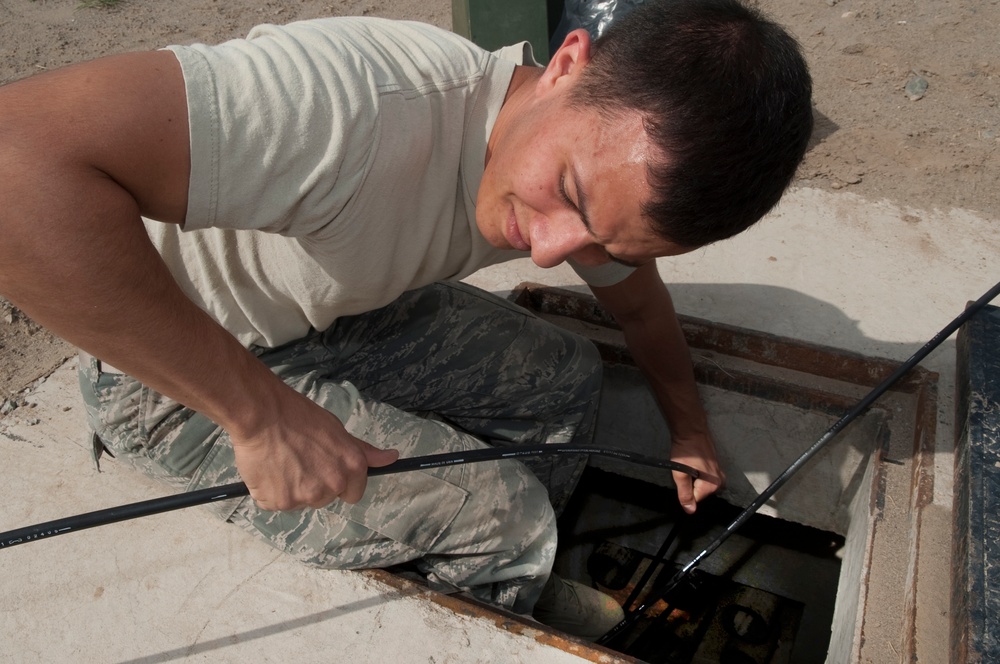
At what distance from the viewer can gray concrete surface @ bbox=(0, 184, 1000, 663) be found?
1.39 meters

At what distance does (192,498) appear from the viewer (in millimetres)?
1244

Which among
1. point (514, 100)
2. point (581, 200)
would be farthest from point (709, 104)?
point (514, 100)

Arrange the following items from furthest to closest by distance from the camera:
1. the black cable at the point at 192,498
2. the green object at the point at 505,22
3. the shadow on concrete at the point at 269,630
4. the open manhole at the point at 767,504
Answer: the green object at the point at 505,22, the open manhole at the point at 767,504, the shadow on concrete at the point at 269,630, the black cable at the point at 192,498

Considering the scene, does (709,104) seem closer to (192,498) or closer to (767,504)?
(192,498)

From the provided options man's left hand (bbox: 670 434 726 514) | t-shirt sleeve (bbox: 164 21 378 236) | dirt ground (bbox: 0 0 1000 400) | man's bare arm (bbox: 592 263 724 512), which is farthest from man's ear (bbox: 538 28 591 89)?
dirt ground (bbox: 0 0 1000 400)

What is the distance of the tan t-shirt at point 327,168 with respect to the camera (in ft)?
3.42

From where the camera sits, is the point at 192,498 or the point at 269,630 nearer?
the point at 192,498

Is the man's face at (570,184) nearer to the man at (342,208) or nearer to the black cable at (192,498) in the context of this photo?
the man at (342,208)

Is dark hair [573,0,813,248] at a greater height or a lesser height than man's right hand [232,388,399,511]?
greater

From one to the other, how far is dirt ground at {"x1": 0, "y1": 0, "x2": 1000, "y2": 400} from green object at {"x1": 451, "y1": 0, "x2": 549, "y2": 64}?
906mm

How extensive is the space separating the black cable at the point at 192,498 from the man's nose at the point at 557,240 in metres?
0.41

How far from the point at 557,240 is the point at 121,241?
1.98 feet

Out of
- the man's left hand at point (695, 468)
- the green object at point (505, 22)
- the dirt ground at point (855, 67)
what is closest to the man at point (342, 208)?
the man's left hand at point (695, 468)

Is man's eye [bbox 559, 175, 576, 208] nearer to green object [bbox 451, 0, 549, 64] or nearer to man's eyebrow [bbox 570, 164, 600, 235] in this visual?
man's eyebrow [bbox 570, 164, 600, 235]
